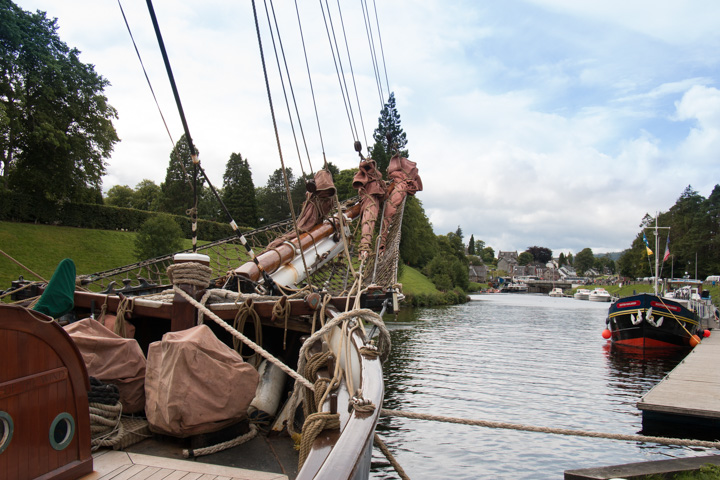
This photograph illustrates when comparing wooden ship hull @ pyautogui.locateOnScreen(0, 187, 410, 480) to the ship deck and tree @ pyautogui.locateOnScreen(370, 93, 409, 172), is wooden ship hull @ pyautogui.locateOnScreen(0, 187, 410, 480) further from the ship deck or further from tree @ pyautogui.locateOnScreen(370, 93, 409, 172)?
tree @ pyautogui.locateOnScreen(370, 93, 409, 172)

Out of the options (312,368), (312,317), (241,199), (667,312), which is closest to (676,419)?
(312,317)

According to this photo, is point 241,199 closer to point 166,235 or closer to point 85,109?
point 85,109

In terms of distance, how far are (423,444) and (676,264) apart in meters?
73.3

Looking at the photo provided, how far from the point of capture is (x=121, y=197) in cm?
6512

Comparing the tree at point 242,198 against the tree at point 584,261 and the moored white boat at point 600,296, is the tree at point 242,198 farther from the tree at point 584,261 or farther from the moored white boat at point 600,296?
the tree at point 584,261

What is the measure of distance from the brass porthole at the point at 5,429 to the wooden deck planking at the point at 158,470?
1.84ft

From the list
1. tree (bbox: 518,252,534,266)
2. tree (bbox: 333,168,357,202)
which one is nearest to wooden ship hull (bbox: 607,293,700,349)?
tree (bbox: 333,168,357,202)

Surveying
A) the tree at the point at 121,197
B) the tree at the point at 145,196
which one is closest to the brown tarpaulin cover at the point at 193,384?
the tree at the point at 145,196

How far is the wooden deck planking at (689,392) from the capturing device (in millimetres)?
8977

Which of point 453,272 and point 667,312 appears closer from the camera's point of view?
point 667,312

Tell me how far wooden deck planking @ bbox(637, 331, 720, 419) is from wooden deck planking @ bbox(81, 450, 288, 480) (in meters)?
8.86

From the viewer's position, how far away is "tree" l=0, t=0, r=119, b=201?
2756 cm

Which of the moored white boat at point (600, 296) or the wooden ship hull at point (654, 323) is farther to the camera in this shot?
the moored white boat at point (600, 296)

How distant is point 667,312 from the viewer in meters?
20.5
